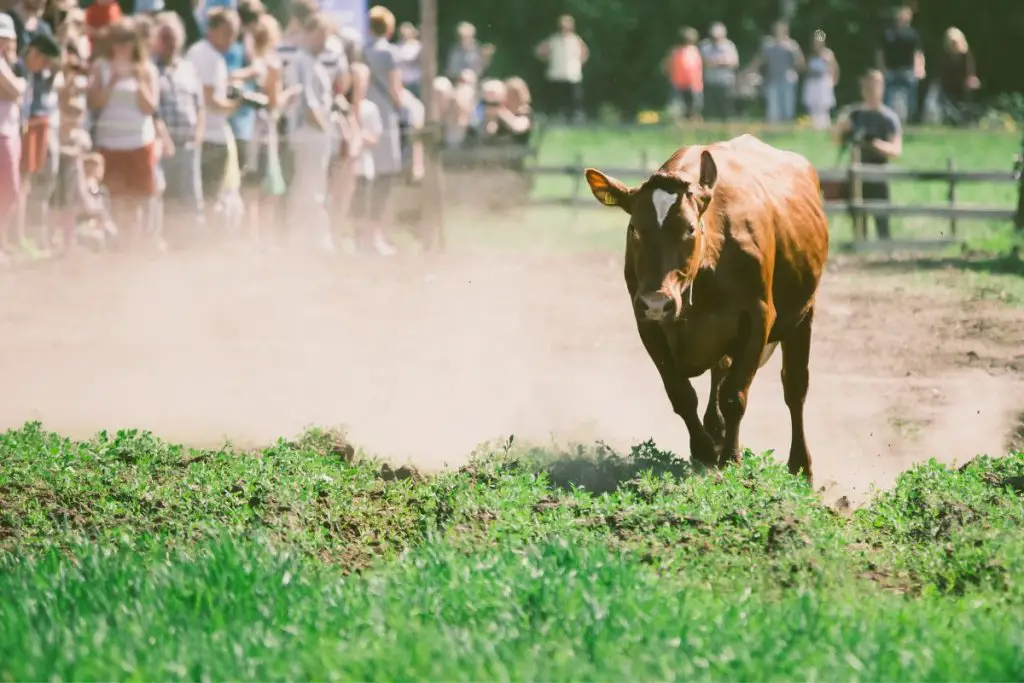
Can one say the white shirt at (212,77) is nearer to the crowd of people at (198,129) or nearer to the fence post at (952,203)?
the crowd of people at (198,129)

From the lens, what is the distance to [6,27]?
14594 millimetres

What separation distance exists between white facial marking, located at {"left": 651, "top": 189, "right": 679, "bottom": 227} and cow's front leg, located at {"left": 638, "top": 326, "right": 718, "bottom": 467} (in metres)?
0.79

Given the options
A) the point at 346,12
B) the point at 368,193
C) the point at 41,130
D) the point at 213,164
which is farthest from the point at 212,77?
the point at 368,193

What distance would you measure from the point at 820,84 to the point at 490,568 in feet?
97.3

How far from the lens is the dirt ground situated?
36.4 feet

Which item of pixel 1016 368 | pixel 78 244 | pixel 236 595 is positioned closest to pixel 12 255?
pixel 78 244

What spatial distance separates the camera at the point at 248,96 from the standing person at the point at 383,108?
1573 millimetres

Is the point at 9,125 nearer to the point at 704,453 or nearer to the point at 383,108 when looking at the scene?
the point at 383,108

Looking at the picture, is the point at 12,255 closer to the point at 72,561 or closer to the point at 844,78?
the point at 72,561

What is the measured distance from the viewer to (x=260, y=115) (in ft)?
57.0

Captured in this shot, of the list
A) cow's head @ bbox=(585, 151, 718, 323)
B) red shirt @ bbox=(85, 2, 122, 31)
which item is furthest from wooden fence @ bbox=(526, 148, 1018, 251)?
cow's head @ bbox=(585, 151, 718, 323)

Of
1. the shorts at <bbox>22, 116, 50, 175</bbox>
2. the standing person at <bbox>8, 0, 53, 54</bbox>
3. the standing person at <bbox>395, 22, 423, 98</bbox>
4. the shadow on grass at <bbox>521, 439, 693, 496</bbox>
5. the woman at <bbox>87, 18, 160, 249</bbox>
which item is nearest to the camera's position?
the shadow on grass at <bbox>521, 439, 693, 496</bbox>

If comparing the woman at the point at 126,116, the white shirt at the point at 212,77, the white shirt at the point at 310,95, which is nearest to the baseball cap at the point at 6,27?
the woman at the point at 126,116

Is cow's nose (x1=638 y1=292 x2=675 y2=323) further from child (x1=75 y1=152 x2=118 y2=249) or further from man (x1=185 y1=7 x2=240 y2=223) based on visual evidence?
man (x1=185 y1=7 x2=240 y2=223)
